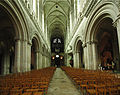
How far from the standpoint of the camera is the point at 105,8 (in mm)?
8805

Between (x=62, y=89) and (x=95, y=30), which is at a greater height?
(x=95, y=30)

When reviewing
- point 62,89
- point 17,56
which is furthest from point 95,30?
point 17,56

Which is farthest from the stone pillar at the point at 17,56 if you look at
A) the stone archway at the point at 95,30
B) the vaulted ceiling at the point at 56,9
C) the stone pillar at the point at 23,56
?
the vaulted ceiling at the point at 56,9

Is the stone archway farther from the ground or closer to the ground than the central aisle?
farther from the ground

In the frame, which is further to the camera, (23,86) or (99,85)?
(23,86)

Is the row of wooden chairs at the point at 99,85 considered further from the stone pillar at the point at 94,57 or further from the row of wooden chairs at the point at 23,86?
the stone pillar at the point at 94,57

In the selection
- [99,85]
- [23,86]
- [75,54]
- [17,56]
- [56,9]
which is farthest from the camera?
[56,9]

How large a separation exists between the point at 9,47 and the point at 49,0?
15.9m

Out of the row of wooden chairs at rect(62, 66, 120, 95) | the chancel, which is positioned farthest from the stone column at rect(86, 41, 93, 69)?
the row of wooden chairs at rect(62, 66, 120, 95)

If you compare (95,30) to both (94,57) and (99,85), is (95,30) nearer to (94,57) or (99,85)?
(94,57)

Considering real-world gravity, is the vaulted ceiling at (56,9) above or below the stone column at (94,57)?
above

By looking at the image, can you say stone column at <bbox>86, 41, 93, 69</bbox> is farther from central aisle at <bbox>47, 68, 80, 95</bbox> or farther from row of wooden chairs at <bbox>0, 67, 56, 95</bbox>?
row of wooden chairs at <bbox>0, 67, 56, 95</bbox>

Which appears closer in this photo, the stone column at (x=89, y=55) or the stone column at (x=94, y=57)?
the stone column at (x=94, y=57)

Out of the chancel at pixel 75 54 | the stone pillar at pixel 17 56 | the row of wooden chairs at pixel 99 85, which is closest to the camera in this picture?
the row of wooden chairs at pixel 99 85
